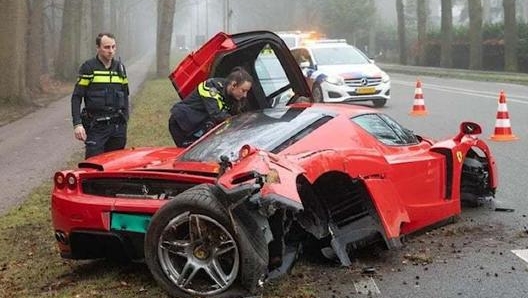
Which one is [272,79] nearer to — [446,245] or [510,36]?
[446,245]

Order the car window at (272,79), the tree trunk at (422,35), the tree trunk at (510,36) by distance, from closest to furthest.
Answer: the car window at (272,79) < the tree trunk at (510,36) < the tree trunk at (422,35)

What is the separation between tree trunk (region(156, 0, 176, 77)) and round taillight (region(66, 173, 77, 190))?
26.7 m

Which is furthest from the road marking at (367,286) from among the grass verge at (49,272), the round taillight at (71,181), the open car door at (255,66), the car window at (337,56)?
the car window at (337,56)

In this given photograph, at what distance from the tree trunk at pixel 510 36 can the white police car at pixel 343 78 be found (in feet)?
52.5

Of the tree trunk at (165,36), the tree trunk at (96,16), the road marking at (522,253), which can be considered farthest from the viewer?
the tree trunk at (96,16)

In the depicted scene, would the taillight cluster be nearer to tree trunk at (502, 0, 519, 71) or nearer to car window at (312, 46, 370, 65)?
car window at (312, 46, 370, 65)

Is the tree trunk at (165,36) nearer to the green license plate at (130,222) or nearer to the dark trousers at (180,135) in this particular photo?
the dark trousers at (180,135)

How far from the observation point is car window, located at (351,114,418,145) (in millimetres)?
6223

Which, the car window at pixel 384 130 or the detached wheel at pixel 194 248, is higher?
the car window at pixel 384 130

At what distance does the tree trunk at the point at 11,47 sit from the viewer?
61.3ft

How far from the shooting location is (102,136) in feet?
23.9

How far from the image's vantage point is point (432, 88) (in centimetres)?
2473

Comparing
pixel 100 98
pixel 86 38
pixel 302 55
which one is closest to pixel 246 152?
pixel 100 98

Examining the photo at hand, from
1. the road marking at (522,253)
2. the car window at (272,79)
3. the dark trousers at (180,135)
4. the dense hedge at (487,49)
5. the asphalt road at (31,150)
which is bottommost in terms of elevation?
the road marking at (522,253)
